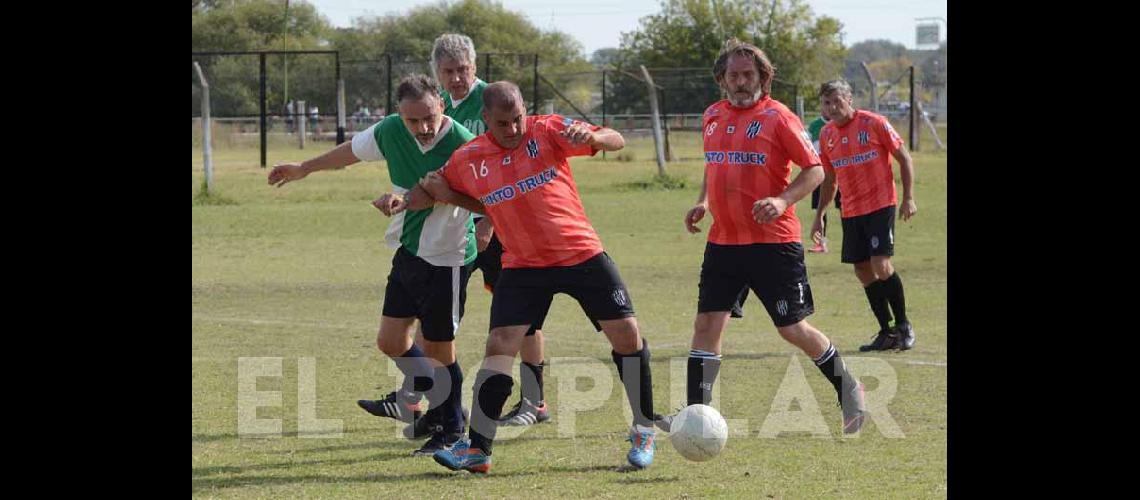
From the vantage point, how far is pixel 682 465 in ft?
20.1

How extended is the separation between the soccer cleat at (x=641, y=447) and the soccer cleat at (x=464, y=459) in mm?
635

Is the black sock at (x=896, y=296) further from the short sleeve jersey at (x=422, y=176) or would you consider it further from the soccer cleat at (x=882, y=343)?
the short sleeve jersey at (x=422, y=176)

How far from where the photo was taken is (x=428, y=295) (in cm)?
649

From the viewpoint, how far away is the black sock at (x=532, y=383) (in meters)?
7.17

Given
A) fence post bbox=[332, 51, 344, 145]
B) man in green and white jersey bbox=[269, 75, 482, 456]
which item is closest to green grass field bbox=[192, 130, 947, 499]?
man in green and white jersey bbox=[269, 75, 482, 456]

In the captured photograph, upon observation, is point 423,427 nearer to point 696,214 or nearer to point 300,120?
point 696,214

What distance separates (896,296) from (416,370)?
450 centimetres

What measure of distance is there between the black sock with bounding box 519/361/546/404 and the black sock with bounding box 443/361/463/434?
603 millimetres

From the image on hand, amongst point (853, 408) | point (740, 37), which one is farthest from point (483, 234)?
point (740, 37)

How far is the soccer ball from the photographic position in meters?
5.91

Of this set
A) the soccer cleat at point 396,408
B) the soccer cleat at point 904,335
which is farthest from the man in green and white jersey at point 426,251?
the soccer cleat at point 904,335
